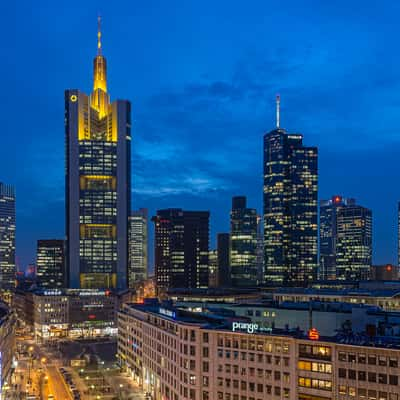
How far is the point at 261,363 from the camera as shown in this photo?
381 feet

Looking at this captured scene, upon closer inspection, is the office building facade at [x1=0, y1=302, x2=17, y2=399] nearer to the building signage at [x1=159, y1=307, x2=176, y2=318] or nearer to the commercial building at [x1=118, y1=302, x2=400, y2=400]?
the commercial building at [x1=118, y1=302, x2=400, y2=400]

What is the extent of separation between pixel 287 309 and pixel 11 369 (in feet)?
301

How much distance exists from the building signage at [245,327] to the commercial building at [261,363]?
0.67 ft

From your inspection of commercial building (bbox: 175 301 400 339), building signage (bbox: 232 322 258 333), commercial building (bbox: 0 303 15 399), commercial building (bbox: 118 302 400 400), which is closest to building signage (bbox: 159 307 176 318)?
commercial building (bbox: 118 302 400 400)

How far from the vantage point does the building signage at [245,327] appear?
120m

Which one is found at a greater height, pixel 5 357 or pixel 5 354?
pixel 5 354

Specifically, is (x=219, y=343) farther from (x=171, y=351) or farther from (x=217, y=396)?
(x=171, y=351)

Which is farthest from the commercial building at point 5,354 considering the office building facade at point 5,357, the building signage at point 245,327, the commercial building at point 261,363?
the building signage at point 245,327

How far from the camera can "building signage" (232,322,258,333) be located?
120m

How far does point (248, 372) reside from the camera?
118 meters

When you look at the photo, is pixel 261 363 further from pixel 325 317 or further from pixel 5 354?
pixel 5 354

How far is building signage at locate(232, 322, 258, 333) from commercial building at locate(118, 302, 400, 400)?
21 centimetres

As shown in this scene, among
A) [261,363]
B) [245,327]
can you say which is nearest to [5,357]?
[245,327]

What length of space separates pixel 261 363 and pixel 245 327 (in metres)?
8.41
